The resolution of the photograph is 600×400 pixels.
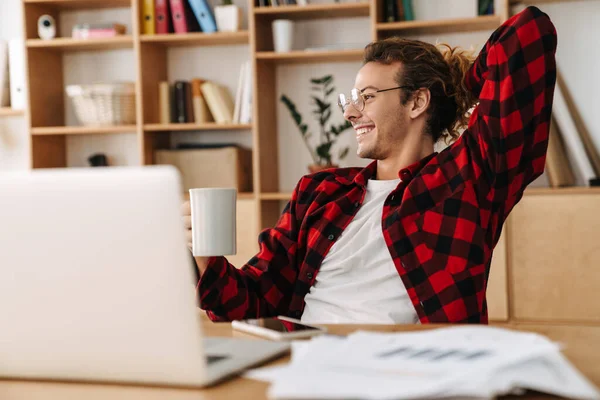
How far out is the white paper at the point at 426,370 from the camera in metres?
0.72

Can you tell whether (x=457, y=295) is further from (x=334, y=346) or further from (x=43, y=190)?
(x=43, y=190)

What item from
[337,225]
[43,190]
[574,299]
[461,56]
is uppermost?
[461,56]

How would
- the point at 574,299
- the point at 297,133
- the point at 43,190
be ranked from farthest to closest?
the point at 297,133, the point at 574,299, the point at 43,190

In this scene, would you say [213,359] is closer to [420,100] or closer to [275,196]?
[420,100]

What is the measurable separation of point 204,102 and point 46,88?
32.0 inches

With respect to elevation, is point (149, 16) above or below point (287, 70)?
above

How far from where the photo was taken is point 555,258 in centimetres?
311

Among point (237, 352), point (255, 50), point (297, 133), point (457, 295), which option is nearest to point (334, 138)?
point (297, 133)

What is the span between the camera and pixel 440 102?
85.0 inches

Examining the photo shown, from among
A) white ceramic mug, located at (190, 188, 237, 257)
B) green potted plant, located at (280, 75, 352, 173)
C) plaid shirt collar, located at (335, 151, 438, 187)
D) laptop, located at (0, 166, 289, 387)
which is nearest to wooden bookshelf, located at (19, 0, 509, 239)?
green potted plant, located at (280, 75, 352, 173)

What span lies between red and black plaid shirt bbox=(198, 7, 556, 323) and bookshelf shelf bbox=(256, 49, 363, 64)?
153cm

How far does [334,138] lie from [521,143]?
6.42 ft

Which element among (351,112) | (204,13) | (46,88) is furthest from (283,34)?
(351,112)

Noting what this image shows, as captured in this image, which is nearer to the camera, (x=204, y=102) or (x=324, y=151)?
(x=324, y=151)
